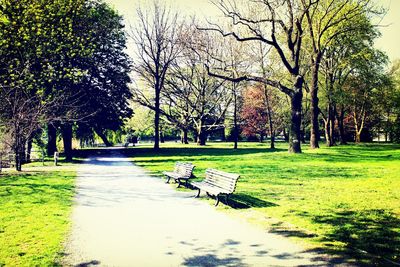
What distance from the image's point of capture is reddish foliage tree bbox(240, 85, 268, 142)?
49744 millimetres

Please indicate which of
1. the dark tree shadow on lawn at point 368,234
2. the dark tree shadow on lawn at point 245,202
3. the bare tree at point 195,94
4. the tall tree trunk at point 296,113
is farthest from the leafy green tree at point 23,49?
the bare tree at point 195,94

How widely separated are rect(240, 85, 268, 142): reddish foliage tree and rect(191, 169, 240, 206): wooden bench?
38839mm

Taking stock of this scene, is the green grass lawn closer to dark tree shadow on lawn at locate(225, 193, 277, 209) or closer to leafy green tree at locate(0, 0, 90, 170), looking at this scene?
dark tree shadow on lawn at locate(225, 193, 277, 209)

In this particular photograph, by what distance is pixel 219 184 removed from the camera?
10336 millimetres

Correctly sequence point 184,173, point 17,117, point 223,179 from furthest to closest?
point 17,117 < point 184,173 < point 223,179

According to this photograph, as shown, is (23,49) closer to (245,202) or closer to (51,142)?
(245,202)

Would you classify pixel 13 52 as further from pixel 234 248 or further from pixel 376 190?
pixel 376 190

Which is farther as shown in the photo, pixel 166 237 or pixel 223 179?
pixel 223 179

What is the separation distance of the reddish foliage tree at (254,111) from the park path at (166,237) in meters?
40.4

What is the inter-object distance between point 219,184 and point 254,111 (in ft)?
135

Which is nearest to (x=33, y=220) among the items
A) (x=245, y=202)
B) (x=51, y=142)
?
(x=245, y=202)

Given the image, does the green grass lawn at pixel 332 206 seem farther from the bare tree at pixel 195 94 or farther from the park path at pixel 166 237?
the bare tree at pixel 195 94

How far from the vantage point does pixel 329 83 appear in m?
34.2

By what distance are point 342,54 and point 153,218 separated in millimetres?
30846
